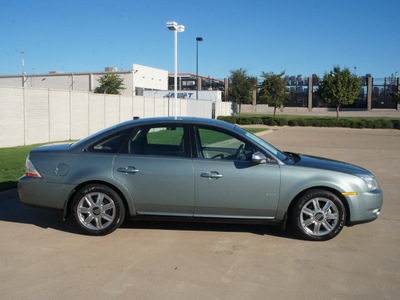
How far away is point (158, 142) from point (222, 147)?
0.91m

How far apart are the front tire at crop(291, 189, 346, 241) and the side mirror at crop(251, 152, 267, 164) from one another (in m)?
0.71

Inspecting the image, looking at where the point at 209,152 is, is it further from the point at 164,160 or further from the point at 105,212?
the point at 105,212

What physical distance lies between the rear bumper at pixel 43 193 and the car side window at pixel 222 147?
1.85 meters

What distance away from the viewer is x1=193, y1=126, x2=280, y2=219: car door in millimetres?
5230

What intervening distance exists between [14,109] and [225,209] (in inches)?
538

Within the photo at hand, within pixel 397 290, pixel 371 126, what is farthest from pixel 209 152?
pixel 371 126

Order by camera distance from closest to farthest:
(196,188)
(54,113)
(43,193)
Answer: (196,188) → (43,193) → (54,113)

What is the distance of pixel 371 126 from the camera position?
35.5 meters

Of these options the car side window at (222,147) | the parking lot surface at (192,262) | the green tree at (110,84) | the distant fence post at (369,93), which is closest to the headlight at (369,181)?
the parking lot surface at (192,262)

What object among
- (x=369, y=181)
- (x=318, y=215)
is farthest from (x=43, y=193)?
(x=369, y=181)

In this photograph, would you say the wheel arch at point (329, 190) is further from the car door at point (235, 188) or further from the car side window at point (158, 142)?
the car side window at point (158, 142)

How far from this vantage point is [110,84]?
49.4m

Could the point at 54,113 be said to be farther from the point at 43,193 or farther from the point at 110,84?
the point at 110,84

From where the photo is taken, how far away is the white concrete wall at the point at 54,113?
52.7 feet
